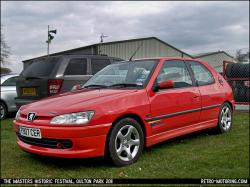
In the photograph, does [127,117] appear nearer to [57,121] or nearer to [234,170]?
[57,121]

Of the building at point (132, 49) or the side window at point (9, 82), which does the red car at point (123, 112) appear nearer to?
the side window at point (9, 82)

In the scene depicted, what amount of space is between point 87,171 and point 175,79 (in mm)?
2125

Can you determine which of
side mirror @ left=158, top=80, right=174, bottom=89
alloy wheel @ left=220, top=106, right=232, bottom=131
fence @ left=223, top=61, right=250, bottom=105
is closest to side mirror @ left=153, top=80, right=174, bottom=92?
side mirror @ left=158, top=80, right=174, bottom=89

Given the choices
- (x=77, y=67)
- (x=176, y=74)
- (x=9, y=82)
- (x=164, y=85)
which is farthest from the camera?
(x=9, y=82)

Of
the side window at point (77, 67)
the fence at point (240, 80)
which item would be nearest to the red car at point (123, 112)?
the side window at point (77, 67)

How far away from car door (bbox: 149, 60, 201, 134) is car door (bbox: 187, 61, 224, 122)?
0.18m

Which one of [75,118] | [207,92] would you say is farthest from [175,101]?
[75,118]

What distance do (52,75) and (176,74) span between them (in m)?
2.94

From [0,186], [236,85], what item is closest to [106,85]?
[0,186]

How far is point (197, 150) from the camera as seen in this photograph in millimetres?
4875

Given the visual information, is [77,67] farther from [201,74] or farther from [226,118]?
[226,118]

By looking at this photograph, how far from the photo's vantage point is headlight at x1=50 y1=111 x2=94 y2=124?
12.8ft

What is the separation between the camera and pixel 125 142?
4.25 metres

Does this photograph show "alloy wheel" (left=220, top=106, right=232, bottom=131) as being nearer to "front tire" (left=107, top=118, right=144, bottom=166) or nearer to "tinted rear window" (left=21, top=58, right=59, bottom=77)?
"front tire" (left=107, top=118, right=144, bottom=166)
